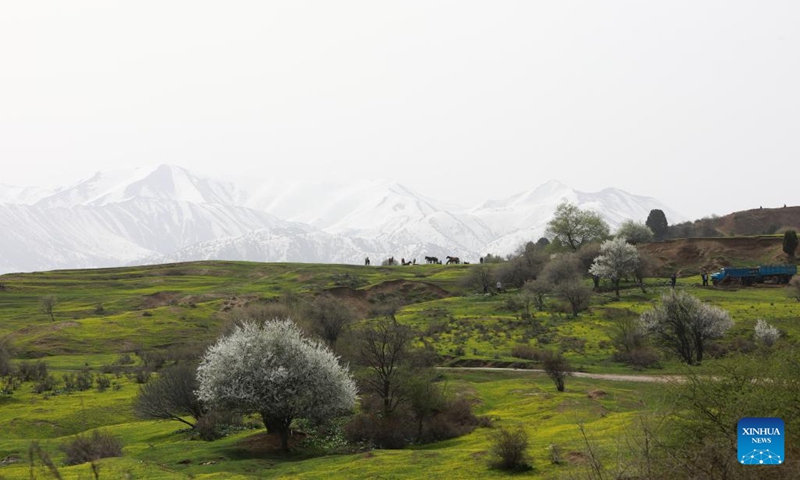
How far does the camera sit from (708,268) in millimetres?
127500

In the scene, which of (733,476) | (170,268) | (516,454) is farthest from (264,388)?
(170,268)

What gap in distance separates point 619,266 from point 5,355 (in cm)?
9513

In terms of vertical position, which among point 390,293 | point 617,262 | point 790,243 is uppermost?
point 790,243

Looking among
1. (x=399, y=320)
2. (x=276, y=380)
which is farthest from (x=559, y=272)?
(x=276, y=380)

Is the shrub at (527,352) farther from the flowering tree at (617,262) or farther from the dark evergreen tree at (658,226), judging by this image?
the dark evergreen tree at (658,226)

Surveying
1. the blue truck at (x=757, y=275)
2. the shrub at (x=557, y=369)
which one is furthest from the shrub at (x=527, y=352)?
the blue truck at (x=757, y=275)

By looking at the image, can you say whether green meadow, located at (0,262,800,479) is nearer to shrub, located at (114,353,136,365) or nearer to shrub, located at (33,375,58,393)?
shrub, located at (114,353,136,365)

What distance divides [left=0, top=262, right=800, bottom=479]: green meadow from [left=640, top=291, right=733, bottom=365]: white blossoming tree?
7.60ft

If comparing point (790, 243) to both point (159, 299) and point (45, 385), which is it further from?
point (159, 299)

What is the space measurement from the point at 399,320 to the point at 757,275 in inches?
2552

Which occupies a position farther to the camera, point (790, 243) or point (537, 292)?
point (790, 243)

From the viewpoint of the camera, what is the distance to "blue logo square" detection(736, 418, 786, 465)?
13234 millimetres

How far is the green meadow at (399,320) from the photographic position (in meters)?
32.8

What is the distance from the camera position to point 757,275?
4301 inches
